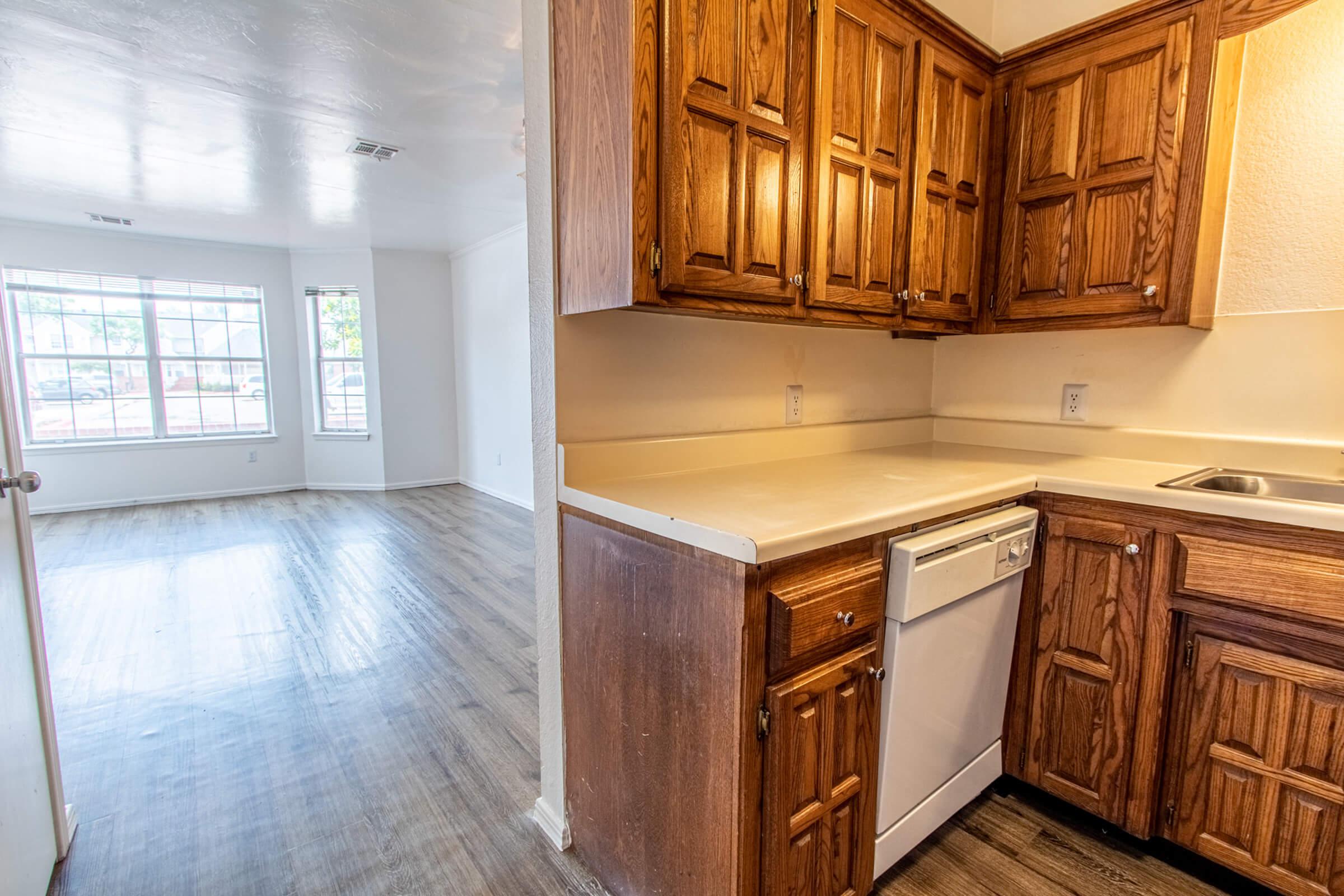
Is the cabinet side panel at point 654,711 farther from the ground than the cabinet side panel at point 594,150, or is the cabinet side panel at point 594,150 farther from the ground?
the cabinet side panel at point 594,150

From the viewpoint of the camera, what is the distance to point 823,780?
1.17 meters

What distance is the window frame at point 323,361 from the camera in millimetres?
6051

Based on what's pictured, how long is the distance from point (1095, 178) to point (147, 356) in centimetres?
713

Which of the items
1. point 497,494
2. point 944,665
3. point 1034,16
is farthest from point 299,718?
point 497,494

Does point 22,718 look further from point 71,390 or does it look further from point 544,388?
point 71,390

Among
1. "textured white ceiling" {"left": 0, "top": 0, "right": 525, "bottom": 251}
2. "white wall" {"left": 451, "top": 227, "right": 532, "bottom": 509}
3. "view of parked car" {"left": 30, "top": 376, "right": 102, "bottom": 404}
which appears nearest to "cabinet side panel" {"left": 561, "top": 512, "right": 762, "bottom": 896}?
"textured white ceiling" {"left": 0, "top": 0, "right": 525, "bottom": 251}

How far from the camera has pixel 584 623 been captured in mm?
1405

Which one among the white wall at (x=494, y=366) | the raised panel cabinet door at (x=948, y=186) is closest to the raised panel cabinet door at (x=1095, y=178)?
the raised panel cabinet door at (x=948, y=186)

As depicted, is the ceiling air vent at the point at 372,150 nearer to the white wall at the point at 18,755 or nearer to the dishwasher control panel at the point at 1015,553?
the white wall at the point at 18,755

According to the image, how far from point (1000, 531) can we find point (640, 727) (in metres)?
0.96

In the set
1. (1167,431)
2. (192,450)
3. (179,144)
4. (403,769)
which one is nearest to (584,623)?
(403,769)

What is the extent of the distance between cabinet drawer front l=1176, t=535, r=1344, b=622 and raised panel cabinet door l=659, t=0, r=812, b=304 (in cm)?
109

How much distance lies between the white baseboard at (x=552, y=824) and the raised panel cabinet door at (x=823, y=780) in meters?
0.68

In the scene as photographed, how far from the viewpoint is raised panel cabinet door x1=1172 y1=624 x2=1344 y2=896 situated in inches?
50.0
